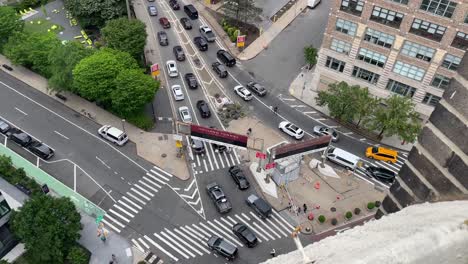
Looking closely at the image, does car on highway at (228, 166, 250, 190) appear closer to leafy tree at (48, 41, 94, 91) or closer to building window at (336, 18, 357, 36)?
building window at (336, 18, 357, 36)

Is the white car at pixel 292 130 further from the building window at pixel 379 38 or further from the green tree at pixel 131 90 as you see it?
the green tree at pixel 131 90

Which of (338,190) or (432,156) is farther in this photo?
(338,190)

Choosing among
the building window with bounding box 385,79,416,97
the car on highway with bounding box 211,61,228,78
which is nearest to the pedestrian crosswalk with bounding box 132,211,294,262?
the building window with bounding box 385,79,416,97

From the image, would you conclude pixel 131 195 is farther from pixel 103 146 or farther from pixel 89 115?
pixel 89 115

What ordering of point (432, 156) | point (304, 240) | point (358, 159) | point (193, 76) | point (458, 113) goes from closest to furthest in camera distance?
point (458, 113), point (432, 156), point (304, 240), point (358, 159), point (193, 76)

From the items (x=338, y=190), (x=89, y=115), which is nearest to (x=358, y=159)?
(x=338, y=190)

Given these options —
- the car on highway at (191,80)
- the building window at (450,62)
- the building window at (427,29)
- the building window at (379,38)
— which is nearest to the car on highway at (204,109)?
the car on highway at (191,80)

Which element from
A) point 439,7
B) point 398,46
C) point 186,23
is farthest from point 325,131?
point 186,23

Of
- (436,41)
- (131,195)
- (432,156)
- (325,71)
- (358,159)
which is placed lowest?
(131,195)
